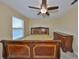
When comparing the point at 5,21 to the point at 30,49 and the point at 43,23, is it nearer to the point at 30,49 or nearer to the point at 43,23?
the point at 30,49

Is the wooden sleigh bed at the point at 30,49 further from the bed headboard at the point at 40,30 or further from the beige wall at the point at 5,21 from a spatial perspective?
the bed headboard at the point at 40,30

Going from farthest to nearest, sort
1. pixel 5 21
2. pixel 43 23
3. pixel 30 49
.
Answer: pixel 43 23
pixel 5 21
pixel 30 49

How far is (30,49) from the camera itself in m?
4.59

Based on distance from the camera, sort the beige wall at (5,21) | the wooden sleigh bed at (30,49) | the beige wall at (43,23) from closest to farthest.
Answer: the wooden sleigh bed at (30,49) < the beige wall at (5,21) < the beige wall at (43,23)

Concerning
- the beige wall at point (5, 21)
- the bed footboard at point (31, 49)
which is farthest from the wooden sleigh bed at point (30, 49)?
the beige wall at point (5, 21)

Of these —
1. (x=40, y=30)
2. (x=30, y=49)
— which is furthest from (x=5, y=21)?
(x=40, y=30)

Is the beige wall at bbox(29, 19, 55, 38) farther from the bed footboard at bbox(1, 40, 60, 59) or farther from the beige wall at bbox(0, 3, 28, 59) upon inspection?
the bed footboard at bbox(1, 40, 60, 59)

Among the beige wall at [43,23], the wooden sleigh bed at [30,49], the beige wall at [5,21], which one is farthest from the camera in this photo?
the beige wall at [43,23]

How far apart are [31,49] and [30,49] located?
3cm

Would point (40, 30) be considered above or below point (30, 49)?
above

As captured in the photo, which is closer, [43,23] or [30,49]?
[30,49]

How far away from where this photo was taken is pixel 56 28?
11758mm

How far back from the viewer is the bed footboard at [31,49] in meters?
4.57

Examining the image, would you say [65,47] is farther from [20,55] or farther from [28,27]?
[28,27]
